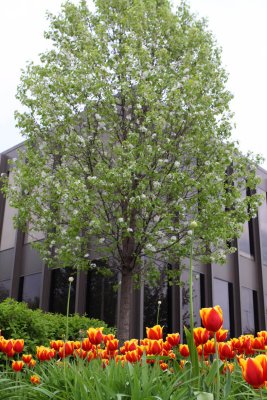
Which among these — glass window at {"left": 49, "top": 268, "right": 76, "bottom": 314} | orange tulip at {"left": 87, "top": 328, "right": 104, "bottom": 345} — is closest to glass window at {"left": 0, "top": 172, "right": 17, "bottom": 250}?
glass window at {"left": 49, "top": 268, "right": 76, "bottom": 314}

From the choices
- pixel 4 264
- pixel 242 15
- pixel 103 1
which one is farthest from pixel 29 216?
pixel 4 264

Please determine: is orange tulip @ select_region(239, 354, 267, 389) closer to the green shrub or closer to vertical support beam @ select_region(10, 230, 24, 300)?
the green shrub

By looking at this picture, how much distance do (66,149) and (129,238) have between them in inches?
118

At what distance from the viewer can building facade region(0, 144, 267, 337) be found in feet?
52.4

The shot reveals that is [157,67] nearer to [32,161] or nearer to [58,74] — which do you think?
[58,74]

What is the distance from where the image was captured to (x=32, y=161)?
41.3ft

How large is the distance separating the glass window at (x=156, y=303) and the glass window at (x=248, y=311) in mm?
5065

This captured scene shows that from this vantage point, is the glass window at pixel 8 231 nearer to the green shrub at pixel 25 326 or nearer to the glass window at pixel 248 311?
the glass window at pixel 248 311

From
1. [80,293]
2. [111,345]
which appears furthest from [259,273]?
[111,345]

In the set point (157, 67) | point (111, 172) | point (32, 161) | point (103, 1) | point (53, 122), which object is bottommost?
point (111, 172)

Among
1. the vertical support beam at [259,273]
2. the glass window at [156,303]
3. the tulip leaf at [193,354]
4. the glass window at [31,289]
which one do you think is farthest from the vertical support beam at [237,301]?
the tulip leaf at [193,354]

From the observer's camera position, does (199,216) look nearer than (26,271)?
Yes

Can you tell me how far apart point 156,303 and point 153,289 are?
1.63ft

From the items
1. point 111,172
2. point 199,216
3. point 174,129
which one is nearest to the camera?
point 111,172
